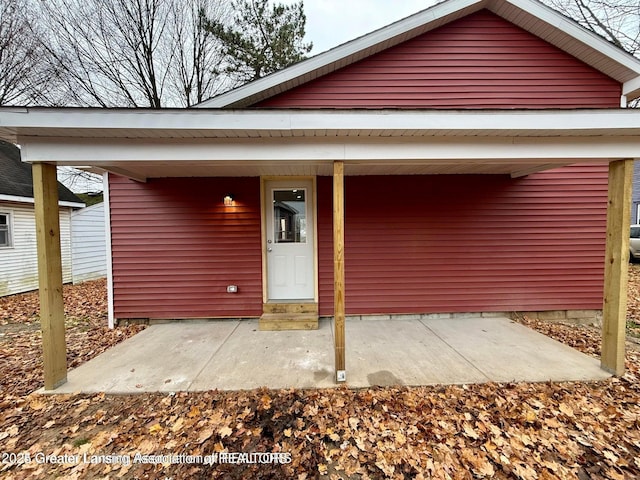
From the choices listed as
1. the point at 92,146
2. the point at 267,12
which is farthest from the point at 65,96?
the point at 92,146

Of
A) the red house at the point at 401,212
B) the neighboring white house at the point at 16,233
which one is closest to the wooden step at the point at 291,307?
the red house at the point at 401,212

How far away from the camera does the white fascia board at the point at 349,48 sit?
4.16 metres

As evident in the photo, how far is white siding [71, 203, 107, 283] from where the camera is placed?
8.36 metres

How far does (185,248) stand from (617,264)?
5.56 metres

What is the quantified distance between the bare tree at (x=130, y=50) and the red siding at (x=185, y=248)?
29.4 ft

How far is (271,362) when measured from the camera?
3229mm

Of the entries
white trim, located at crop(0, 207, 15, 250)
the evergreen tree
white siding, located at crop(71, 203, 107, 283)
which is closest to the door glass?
white trim, located at crop(0, 207, 15, 250)

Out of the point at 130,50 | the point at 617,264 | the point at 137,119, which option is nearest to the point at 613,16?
the point at 617,264

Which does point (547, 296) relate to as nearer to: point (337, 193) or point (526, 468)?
point (526, 468)

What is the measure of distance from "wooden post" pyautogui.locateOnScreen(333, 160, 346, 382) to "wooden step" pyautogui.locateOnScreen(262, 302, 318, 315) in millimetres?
1640

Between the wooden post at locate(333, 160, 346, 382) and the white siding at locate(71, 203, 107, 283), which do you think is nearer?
the wooden post at locate(333, 160, 346, 382)

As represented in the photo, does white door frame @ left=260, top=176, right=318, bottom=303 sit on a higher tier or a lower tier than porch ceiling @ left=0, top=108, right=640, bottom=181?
lower

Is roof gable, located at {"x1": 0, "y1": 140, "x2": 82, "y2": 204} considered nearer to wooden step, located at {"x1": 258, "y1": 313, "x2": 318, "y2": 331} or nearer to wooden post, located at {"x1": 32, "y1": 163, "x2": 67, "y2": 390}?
wooden post, located at {"x1": 32, "y1": 163, "x2": 67, "y2": 390}

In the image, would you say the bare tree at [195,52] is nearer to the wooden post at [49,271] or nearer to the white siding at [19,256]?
the white siding at [19,256]
